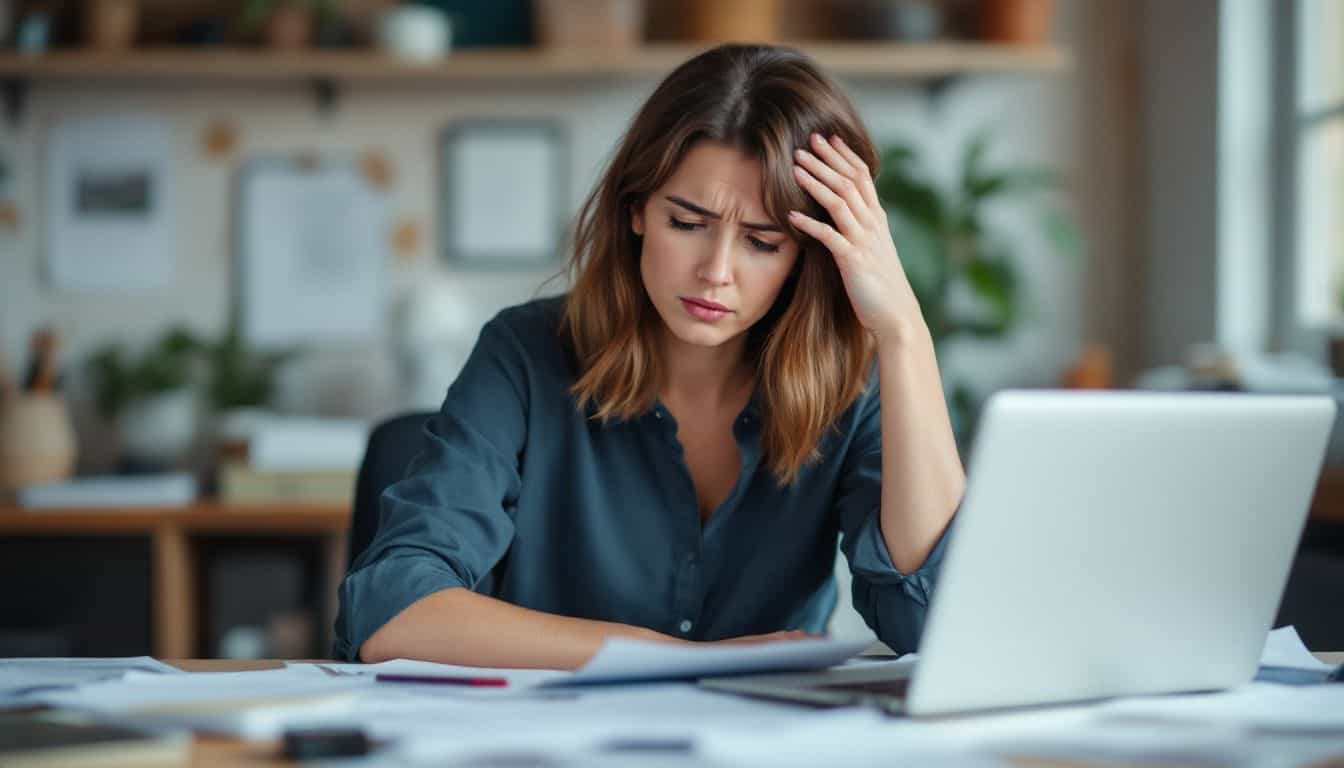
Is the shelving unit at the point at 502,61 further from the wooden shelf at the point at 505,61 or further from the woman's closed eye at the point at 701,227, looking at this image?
the woman's closed eye at the point at 701,227

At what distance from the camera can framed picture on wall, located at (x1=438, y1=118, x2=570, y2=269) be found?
11.1ft

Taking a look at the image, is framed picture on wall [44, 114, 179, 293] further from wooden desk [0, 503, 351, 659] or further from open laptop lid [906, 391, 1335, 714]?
open laptop lid [906, 391, 1335, 714]

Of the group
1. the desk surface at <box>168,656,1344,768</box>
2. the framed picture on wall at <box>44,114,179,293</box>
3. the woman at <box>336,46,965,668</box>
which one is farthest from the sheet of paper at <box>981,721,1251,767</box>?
the framed picture on wall at <box>44,114,179,293</box>

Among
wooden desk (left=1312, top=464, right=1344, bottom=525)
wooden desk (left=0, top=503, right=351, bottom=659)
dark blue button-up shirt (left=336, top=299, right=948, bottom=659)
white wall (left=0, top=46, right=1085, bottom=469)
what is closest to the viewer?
dark blue button-up shirt (left=336, top=299, right=948, bottom=659)

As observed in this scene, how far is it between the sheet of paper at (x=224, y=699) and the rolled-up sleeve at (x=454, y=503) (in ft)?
0.59

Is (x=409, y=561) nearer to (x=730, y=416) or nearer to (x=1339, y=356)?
(x=730, y=416)

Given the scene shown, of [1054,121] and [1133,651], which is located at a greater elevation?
[1054,121]

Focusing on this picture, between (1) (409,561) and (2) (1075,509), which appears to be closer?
(2) (1075,509)

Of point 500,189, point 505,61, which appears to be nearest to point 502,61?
point 505,61

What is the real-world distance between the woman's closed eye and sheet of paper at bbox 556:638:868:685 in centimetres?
48

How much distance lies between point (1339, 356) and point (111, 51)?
2.65 meters

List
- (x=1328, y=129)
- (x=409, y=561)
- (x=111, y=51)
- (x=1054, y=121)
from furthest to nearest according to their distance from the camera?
(x=1054, y=121) < (x=111, y=51) < (x=1328, y=129) < (x=409, y=561)

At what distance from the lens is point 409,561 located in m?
1.19

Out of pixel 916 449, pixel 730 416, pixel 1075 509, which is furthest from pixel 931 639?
pixel 730 416
